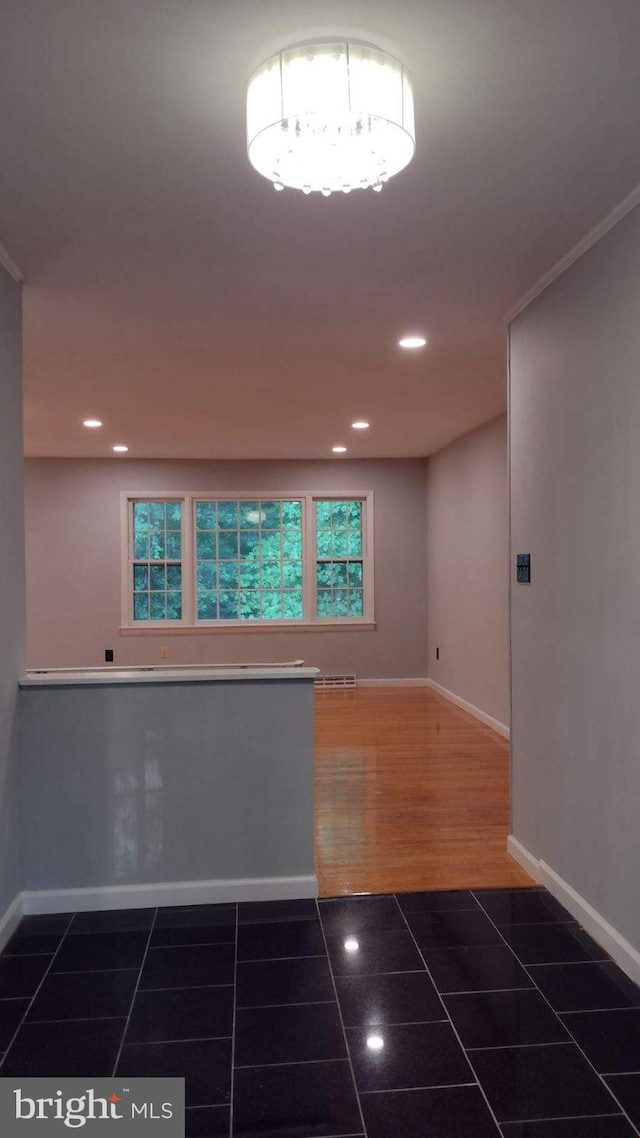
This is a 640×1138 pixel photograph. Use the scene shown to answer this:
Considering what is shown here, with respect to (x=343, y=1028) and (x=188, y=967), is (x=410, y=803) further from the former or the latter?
(x=343, y=1028)

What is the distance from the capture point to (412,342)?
3.81m

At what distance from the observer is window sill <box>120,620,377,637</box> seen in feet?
26.0

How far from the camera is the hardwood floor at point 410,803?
10.7 ft

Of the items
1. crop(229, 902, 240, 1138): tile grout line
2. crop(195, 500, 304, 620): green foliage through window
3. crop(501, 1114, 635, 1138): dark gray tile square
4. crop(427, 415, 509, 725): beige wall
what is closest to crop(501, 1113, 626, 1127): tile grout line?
crop(501, 1114, 635, 1138): dark gray tile square

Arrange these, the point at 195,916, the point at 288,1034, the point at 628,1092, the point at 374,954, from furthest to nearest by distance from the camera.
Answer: the point at 195,916
the point at 374,954
the point at 288,1034
the point at 628,1092

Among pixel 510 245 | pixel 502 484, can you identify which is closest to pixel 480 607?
pixel 502 484

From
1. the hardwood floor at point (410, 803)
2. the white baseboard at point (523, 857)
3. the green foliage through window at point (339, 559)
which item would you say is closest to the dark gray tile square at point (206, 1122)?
the hardwood floor at point (410, 803)

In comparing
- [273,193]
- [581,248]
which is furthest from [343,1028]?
[581,248]

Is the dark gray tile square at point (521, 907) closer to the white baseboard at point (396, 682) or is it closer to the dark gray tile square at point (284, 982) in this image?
the dark gray tile square at point (284, 982)

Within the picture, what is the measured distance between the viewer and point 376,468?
820 cm

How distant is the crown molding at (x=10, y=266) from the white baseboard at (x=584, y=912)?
320 centimetres

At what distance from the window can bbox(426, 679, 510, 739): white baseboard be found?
105cm

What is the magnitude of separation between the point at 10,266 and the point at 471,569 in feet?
15.6

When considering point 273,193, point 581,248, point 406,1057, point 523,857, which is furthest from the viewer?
point 523,857
